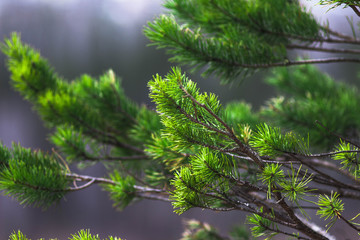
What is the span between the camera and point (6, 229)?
8.55 ft

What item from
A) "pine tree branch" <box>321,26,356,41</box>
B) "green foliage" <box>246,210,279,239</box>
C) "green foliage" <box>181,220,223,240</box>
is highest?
"pine tree branch" <box>321,26,356,41</box>

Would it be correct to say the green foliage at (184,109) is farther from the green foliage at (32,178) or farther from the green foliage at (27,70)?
the green foliage at (27,70)

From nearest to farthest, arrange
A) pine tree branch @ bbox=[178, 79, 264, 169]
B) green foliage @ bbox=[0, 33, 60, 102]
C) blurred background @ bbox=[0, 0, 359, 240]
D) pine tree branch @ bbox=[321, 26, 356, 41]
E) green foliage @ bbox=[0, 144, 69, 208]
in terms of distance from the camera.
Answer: pine tree branch @ bbox=[178, 79, 264, 169], green foliage @ bbox=[0, 144, 69, 208], pine tree branch @ bbox=[321, 26, 356, 41], green foliage @ bbox=[0, 33, 60, 102], blurred background @ bbox=[0, 0, 359, 240]

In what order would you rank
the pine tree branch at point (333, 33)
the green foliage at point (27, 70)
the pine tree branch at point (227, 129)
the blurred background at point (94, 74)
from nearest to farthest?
the pine tree branch at point (227, 129), the pine tree branch at point (333, 33), the green foliage at point (27, 70), the blurred background at point (94, 74)

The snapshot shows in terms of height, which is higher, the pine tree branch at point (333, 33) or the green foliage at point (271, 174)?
the pine tree branch at point (333, 33)

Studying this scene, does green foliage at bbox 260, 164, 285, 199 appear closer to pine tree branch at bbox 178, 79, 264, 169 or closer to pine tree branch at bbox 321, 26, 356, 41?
pine tree branch at bbox 178, 79, 264, 169

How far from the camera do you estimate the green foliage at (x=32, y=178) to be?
1.42 ft

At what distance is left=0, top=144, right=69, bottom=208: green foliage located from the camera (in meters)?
0.43

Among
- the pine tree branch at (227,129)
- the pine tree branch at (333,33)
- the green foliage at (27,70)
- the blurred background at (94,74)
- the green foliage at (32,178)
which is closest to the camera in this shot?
the pine tree branch at (227,129)

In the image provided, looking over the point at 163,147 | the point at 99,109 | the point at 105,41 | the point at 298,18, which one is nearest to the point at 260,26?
the point at 298,18

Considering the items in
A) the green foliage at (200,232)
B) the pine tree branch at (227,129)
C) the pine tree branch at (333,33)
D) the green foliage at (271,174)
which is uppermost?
the pine tree branch at (333,33)

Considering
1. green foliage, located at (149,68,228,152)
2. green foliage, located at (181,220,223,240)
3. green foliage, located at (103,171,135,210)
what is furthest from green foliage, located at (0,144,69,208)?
green foliage, located at (181,220,223,240)

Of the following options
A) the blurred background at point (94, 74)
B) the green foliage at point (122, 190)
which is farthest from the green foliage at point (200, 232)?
the blurred background at point (94, 74)

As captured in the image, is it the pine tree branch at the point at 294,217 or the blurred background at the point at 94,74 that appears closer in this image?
the pine tree branch at the point at 294,217
